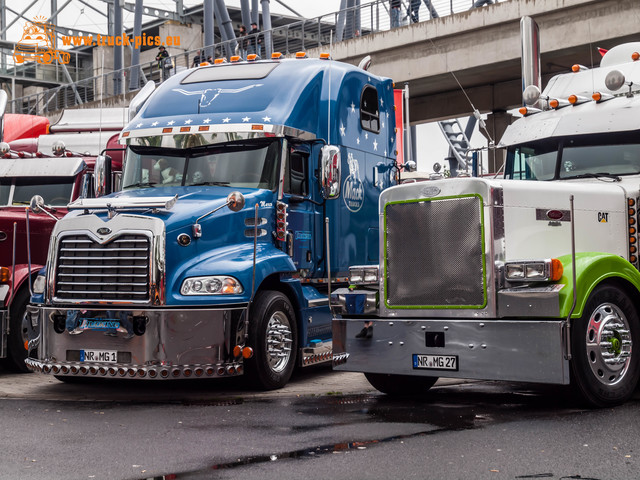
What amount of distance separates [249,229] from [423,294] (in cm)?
235

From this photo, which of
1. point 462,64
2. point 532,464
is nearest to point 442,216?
point 532,464

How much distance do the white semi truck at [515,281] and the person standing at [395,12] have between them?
871 inches

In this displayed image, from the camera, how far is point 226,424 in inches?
333

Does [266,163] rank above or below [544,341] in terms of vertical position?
above

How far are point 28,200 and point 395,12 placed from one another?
68.4ft

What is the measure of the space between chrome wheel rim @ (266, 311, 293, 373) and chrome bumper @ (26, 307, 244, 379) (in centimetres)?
63

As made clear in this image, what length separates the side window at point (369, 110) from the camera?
1302 centimetres

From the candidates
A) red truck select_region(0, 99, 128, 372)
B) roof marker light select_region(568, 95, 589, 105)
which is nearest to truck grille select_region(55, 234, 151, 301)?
red truck select_region(0, 99, 128, 372)

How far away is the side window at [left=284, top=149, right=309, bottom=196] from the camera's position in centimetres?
1148

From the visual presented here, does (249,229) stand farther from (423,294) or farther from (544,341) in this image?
(544,341)

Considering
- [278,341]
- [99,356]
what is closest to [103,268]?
[99,356]

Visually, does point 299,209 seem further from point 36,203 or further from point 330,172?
point 36,203

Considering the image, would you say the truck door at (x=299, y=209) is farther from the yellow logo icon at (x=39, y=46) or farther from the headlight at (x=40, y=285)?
the yellow logo icon at (x=39, y=46)

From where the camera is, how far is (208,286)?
32.8 feet
